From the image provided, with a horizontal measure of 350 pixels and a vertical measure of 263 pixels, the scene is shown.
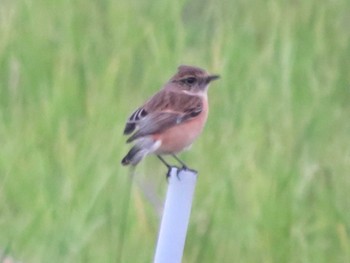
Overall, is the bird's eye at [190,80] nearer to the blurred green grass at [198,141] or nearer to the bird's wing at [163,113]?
the bird's wing at [163,113]

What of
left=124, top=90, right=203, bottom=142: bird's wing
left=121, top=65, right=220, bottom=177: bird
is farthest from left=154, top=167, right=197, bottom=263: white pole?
left=124, top=90, right=203, bottom=142: bird's wing

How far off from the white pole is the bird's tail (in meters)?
0.99

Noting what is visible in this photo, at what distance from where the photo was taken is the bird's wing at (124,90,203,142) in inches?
204

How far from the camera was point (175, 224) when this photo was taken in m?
3.53

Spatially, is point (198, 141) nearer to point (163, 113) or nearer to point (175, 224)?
point (163, 113)

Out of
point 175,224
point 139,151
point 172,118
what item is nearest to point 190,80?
point 172,118

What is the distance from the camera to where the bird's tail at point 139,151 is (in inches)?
182

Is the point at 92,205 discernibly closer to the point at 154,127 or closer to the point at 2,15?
the point at 154,127

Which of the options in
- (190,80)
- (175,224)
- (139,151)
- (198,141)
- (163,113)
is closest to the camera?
(175,224)

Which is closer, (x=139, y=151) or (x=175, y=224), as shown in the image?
(x=175, y=224)

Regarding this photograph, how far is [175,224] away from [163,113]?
1.89m

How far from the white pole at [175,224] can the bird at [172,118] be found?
44.9 inches

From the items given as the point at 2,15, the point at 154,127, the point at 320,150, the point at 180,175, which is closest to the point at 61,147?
the point at 154,127

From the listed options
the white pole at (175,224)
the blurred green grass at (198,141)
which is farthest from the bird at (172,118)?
Answer: the white pole at (175,224)
